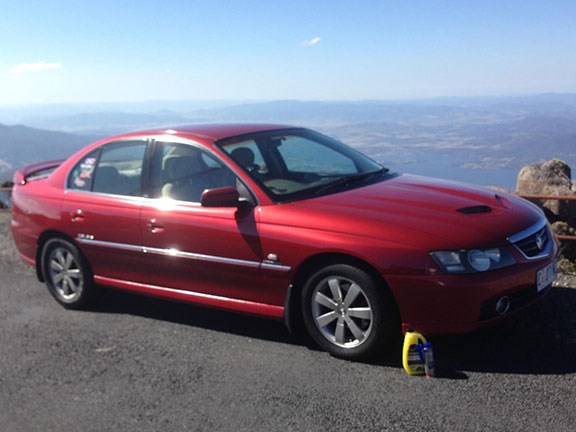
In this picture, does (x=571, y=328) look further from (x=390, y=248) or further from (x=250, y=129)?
(x=250, y=129)

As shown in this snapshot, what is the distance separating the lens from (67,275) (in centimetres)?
584

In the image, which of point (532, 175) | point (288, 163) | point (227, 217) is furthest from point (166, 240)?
point (532, 175)

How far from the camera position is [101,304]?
6.03 m

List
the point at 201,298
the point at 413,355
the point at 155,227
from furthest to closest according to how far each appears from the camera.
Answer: the point at 155,227
the point at 201,298
the point at 413,355

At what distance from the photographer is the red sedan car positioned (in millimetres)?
3872

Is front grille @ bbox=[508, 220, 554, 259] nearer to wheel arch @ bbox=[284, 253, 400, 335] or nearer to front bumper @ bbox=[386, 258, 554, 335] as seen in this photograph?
front bumper @ bbox=[386, 258, 554, 335]

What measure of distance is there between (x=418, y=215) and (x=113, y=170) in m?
2.83

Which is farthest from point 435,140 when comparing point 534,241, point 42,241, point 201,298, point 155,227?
point 534,241

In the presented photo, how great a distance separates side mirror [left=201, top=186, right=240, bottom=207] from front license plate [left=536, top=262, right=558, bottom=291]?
2053mm

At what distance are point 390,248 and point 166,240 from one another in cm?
190

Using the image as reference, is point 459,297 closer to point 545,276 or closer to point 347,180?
point 545,276

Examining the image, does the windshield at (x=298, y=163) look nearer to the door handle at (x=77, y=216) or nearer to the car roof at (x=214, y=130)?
the car roof at (x=214, y=130)

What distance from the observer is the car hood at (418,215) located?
12.8ft

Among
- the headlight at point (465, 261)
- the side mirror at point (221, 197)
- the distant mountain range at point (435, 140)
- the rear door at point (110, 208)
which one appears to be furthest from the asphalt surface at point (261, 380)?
the distant mountain range at point (435, 140)
